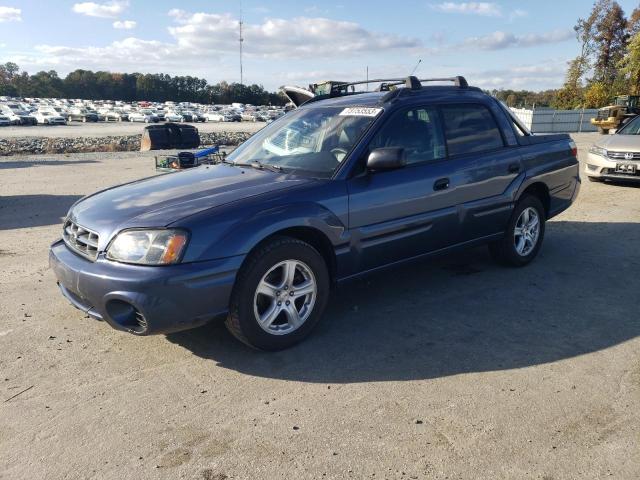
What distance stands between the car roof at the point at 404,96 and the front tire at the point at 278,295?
156 centimetres

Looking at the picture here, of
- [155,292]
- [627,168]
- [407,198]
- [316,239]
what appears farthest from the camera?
[627,168]

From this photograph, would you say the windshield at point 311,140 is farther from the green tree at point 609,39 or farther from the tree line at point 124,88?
the tree line at point 124,88

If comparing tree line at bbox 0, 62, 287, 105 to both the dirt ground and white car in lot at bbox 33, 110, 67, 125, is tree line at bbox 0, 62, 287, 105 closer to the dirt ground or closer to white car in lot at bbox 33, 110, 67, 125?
white car in lot at bbox 33, 110, 67, 125

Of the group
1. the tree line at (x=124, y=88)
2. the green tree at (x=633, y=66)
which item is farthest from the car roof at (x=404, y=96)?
the tree line at (x=124, y=88)

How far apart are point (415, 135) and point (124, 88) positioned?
154 m

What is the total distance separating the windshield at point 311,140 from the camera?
4309mm

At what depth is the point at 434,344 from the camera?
13.0 feet

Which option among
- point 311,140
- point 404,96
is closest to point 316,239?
point 311,140

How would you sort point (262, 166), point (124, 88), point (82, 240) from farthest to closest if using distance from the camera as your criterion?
point (124, 88) → point (262, 166) → point (82, 240)

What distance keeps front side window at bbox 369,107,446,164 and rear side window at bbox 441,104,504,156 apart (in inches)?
5.3

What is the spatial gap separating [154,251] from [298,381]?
1.20 metres

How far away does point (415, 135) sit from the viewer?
4.66 m

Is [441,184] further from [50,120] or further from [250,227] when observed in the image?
[50,120]

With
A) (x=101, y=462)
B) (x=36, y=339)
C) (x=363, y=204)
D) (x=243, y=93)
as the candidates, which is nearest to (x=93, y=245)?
(x=36, y=339)
